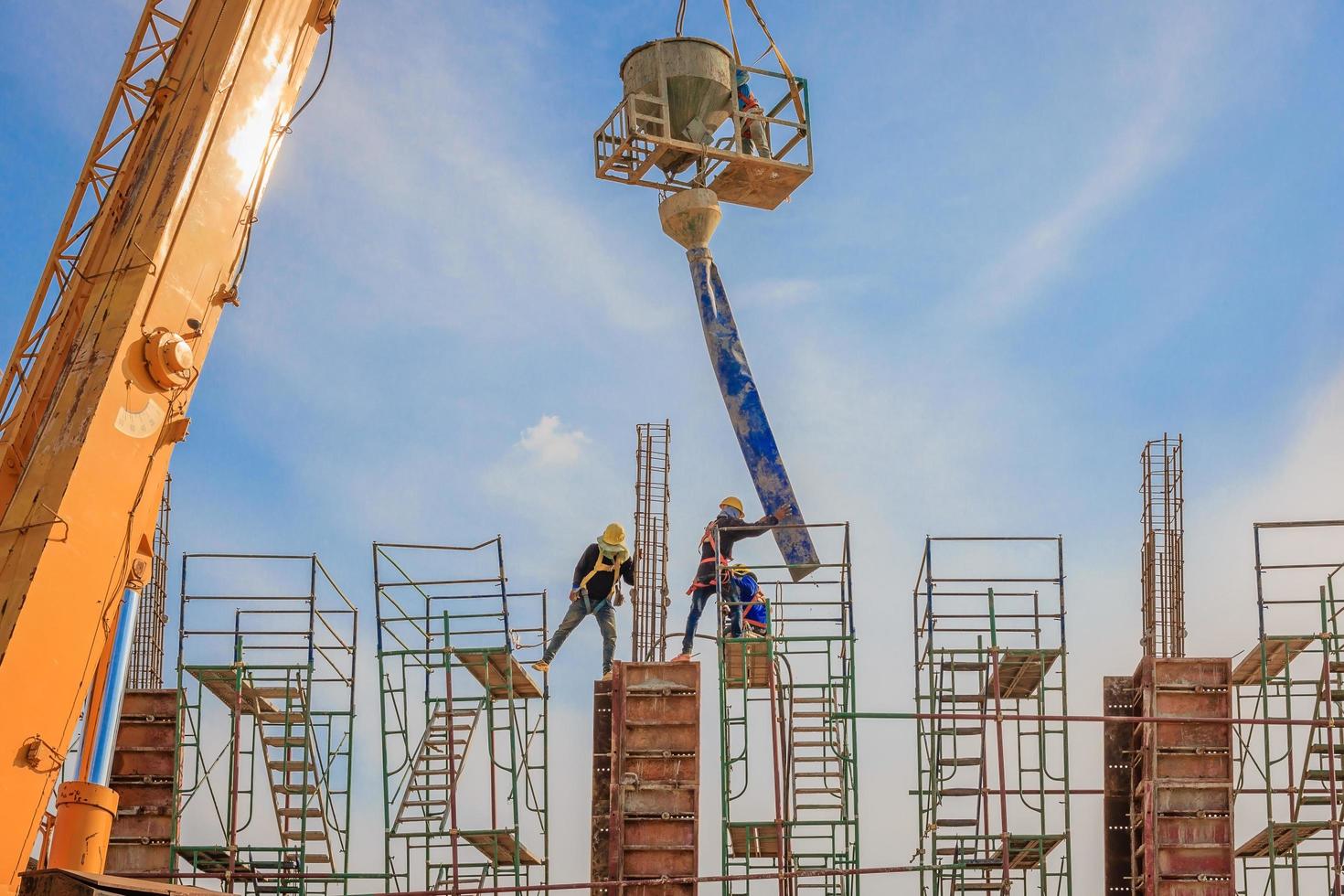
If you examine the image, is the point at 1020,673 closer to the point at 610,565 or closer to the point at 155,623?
the point at 610,565

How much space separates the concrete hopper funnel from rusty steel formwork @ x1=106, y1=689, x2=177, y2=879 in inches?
345

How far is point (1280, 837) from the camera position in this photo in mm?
20203

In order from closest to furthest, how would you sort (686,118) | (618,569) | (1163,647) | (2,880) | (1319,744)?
1. (2,880)
2. (1319,744)
3. (618,569)
4. (686,118)
5. (1163,647)

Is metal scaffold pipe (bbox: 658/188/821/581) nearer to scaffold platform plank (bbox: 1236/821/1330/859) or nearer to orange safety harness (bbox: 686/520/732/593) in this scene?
orange safety harness (bbox: 686/520/732/593)

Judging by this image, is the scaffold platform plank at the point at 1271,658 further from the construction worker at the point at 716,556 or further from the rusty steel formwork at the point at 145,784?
the rusty steel formwork at the point at 145,784

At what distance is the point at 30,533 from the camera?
1458cm

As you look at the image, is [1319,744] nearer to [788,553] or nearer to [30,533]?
[788,553]

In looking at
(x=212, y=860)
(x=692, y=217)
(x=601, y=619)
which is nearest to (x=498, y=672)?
(x=601, y=619)

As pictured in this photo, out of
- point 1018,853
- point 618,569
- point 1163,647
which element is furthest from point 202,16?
point 1163,647

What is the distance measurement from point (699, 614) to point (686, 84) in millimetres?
7445

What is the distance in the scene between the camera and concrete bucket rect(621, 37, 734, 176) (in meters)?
24.5

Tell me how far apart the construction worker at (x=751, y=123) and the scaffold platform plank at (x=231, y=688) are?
31.6 feet

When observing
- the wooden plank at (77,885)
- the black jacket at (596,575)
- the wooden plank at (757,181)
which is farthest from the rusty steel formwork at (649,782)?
the wooden plank at (757,181)

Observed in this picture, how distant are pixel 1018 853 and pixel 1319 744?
3502 millimetres
